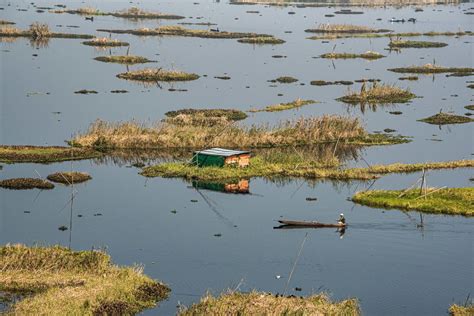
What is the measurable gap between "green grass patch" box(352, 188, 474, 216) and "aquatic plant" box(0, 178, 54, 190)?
1674 centimetres

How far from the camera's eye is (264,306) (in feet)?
97.9

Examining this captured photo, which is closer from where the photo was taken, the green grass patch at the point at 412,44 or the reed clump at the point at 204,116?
the reed clump at the point at 204,116

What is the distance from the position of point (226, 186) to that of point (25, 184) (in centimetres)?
1103

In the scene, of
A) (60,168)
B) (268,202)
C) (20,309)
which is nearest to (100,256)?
(20,309)

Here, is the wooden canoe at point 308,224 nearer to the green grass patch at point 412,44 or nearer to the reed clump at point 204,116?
the reed clump at point 204,116

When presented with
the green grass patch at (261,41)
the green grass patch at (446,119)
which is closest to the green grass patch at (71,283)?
the green grass patch at (446,119)

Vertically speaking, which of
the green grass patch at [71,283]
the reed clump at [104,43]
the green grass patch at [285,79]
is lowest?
the green grass patch at [285,79]

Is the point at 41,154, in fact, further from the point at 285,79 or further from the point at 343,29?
the point at 343,29

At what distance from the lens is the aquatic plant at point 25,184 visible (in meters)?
Result: 50.1

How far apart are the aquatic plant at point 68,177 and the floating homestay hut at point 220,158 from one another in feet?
21.0

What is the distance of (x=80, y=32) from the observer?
427 ft

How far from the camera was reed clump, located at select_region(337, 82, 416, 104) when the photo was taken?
8331cm

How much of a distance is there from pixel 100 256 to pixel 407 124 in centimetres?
4320

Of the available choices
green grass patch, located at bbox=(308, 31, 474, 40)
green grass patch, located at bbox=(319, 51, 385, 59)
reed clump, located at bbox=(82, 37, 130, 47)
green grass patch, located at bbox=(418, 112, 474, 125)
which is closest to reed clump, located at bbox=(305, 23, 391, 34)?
green grass patch, located at bbox=(308, 31, 474, 40)
